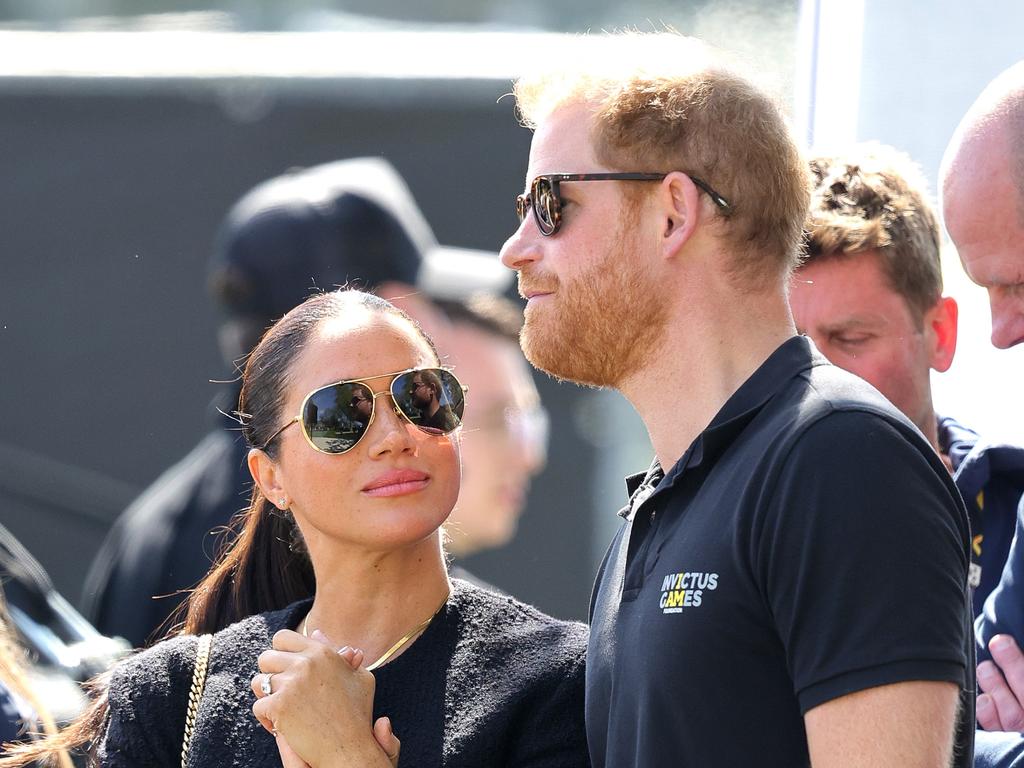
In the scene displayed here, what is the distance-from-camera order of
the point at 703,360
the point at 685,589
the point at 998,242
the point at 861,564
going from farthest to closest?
the point at 998,242 < the point at 703,360 < the point at 685,589 < the point at 861,564

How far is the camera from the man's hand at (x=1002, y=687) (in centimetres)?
217

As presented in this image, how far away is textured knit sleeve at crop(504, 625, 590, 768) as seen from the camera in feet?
6.48

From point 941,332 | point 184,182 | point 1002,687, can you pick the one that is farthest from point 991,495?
point 184,182

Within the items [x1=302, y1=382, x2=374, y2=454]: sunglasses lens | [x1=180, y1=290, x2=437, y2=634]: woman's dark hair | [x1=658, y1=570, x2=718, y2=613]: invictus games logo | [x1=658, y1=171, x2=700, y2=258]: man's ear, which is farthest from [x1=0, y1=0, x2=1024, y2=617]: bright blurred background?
[x1=658, y1=570, x2=718, y2=613]: invictus games logo

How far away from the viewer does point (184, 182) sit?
3965 millimetres

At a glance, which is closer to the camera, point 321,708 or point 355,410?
point 321,708

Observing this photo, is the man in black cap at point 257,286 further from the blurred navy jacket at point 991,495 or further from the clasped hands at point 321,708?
the blurred navy jacket at point 991,495

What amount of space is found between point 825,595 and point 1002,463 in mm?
1228

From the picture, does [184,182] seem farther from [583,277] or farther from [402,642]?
[583,277]

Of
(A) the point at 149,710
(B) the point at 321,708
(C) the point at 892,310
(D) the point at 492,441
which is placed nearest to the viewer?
(B) the point at 321,708

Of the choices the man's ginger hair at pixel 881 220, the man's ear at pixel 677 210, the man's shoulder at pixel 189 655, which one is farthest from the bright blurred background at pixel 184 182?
the man's ear at pixel 677 210

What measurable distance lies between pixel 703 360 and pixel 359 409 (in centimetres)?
62

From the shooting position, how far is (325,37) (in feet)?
13.0

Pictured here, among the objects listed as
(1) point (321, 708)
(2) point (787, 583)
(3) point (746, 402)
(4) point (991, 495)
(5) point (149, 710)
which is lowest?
(5) point (149, 710)
